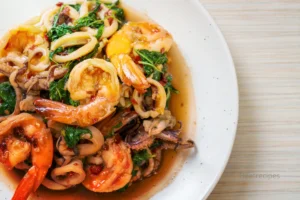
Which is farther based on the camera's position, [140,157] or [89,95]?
[140,157]

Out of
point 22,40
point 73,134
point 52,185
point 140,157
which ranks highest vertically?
point 22,40

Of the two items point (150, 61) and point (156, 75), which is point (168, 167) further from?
point (150, 61)

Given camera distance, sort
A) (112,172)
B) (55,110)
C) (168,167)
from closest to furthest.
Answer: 1. (55,110)
2. (112,172)
3. (168,167)

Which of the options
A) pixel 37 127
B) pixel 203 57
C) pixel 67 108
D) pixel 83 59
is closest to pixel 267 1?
pixel 203 57

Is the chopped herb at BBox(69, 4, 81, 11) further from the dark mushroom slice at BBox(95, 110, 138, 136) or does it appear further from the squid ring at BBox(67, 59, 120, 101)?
the dark mushroom slice at BBox(95, 110, 138, 136)

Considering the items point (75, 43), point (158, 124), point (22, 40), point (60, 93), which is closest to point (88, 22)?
point (75, 43)

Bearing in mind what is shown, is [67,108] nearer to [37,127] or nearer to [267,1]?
[37,127]

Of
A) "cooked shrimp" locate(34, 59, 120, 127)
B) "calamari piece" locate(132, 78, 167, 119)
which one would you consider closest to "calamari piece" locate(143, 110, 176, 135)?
"calamari piece" locate(132, 78, 167, 119)
